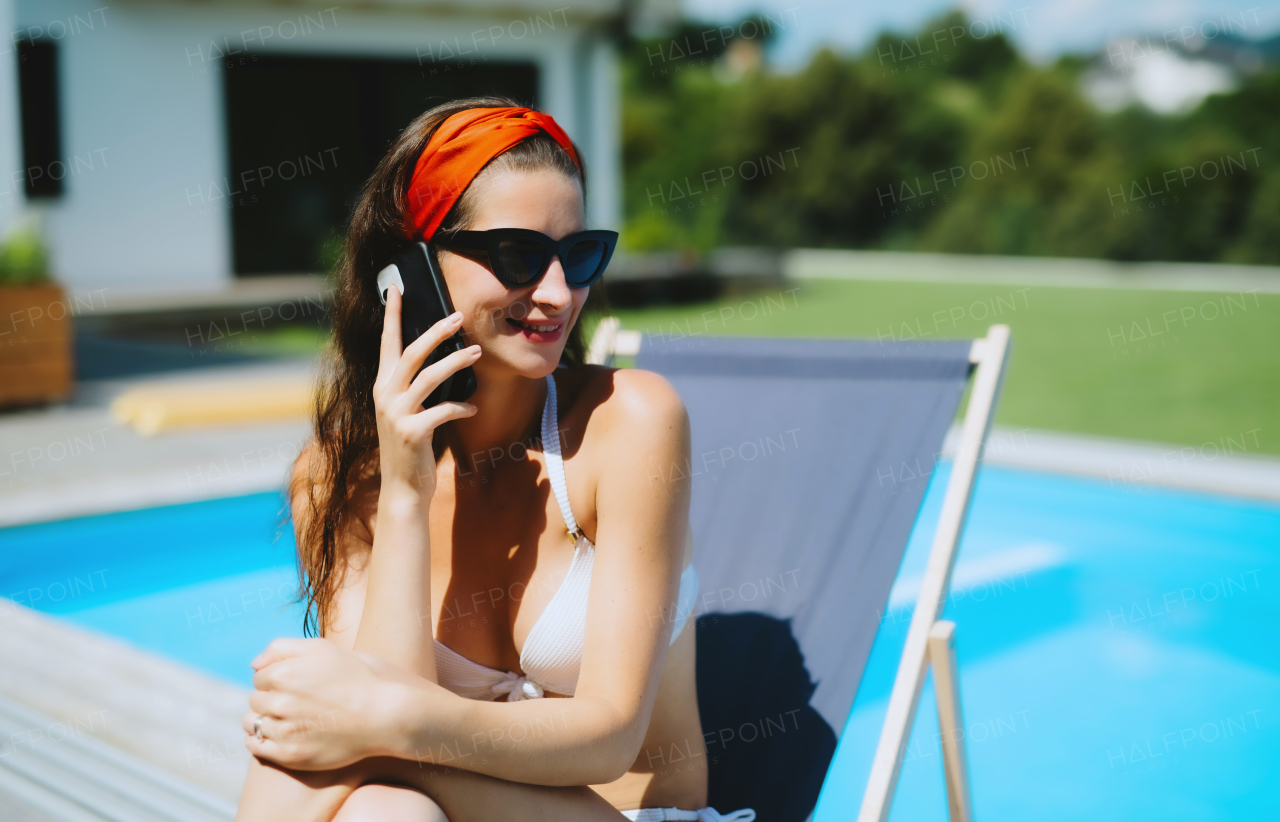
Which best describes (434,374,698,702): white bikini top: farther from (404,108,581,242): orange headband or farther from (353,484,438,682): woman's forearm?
(404,108,581,242): orange headband

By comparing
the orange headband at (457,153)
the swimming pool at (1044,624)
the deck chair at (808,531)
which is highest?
the orange headband at (457,153)

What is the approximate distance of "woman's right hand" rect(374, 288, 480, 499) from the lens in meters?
1.64

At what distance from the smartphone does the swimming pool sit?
259cm

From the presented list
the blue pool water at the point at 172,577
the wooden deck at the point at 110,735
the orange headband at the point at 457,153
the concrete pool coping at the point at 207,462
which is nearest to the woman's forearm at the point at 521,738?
the orange headband at the point at 457,153

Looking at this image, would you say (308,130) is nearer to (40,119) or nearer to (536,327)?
(40,119)

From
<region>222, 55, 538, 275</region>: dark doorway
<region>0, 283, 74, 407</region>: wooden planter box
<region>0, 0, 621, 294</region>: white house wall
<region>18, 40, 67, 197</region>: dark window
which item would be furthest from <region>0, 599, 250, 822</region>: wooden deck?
<region>222, 55, 538, 275</region>: dark doorway

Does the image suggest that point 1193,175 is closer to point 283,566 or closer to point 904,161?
point 904,161

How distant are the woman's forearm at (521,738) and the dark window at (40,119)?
12.9 metres

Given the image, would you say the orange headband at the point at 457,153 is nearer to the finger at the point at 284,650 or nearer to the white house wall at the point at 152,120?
the finger at the point at 284,650

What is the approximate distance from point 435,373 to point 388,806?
595 millimetres

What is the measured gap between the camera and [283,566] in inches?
237

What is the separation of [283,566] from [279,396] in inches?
85.5

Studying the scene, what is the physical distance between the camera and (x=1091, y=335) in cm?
1251

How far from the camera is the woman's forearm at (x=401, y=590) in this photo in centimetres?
162
